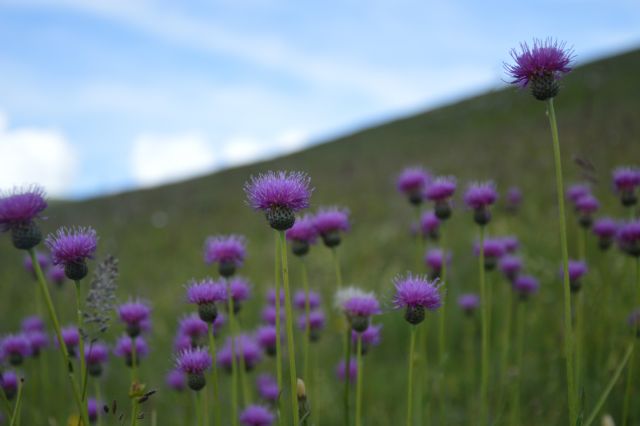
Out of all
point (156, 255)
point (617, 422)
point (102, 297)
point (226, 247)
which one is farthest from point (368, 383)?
point (156, 255)

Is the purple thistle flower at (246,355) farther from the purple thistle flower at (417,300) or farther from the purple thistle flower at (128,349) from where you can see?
the purple thistle flower at (417,300)

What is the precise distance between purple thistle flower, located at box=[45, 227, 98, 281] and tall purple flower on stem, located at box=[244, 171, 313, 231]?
68 centimetres

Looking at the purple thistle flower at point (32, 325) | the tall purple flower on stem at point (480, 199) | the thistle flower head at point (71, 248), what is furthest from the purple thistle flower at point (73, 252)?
the purple thistle flower at point (32, 325)

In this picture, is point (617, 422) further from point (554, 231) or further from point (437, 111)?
point (437, 111)

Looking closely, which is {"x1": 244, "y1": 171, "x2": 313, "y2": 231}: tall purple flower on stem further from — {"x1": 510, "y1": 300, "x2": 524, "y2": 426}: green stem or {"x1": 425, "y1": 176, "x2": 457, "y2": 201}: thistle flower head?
{"x1": 510, "y1": 300, "x2": 524, "y2": 426}: green stem

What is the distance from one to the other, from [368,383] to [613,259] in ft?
11.8

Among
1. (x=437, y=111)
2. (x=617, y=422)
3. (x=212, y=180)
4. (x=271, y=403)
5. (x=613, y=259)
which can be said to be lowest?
(x=617, y=422)

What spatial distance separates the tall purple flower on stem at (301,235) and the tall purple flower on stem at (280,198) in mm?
990

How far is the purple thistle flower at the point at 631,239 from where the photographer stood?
2980 millimetres

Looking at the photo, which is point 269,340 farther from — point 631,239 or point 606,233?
point 606,233

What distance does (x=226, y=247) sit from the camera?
296cm

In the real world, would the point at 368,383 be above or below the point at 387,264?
below

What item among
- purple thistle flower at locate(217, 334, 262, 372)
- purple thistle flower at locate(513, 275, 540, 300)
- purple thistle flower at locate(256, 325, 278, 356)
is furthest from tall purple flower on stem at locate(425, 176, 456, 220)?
purple thistle flower at locate(217, 334, 262, 372)

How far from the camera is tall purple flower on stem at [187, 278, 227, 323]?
2.51 metres
